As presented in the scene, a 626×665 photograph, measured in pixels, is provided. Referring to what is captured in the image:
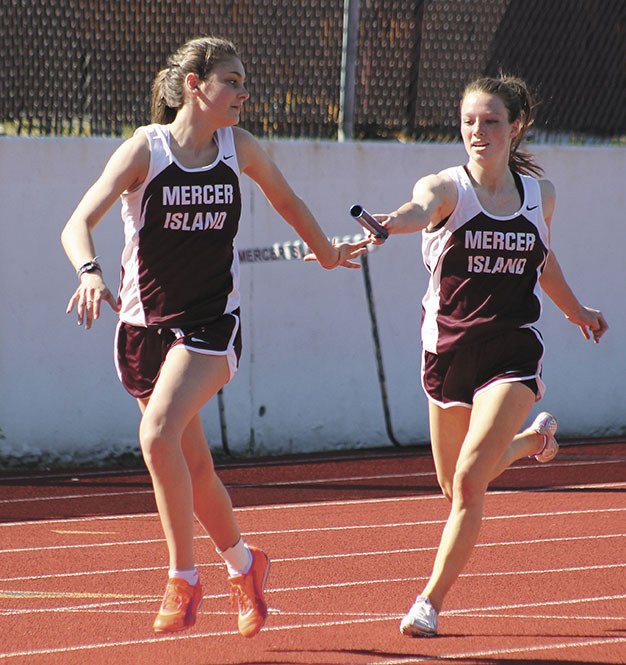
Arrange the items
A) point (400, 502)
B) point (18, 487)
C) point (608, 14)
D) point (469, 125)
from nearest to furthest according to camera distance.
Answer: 1. point (469, 125)
2. point (400, 502)
3. point (18, 487)
4. point (608, 14)

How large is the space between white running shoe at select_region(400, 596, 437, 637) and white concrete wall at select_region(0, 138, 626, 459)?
188 inches

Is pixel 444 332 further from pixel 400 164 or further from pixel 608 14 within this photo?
pixel 608 14

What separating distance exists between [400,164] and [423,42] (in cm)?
102

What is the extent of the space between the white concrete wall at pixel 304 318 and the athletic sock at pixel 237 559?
14.9 ft

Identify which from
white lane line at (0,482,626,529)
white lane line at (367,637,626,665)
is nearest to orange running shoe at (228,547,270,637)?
white lane line at (367,637,626,665)

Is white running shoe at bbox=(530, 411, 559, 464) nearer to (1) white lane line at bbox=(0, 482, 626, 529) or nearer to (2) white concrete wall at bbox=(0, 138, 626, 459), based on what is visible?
(1) white lane line at bbox=(0, 482, 626, 529)

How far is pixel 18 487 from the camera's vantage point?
7.98m

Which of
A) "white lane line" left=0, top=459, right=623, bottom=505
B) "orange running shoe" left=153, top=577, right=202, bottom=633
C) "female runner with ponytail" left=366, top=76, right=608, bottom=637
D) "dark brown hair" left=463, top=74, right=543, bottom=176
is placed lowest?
"white lane line" left=0, top=459, right=623, bottom=505

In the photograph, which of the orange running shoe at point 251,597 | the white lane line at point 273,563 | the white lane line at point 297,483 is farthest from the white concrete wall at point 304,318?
the orange running shoe at point 251,597

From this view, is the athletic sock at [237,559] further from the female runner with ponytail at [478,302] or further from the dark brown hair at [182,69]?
the dark brown hair at [182,69]

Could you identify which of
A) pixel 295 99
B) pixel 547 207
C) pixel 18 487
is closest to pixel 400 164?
pixel 295 99

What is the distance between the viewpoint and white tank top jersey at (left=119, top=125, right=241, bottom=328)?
4082 mm

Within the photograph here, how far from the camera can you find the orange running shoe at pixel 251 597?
4199 mm

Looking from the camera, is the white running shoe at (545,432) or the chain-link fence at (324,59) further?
the chain-link fence at (324,59)
